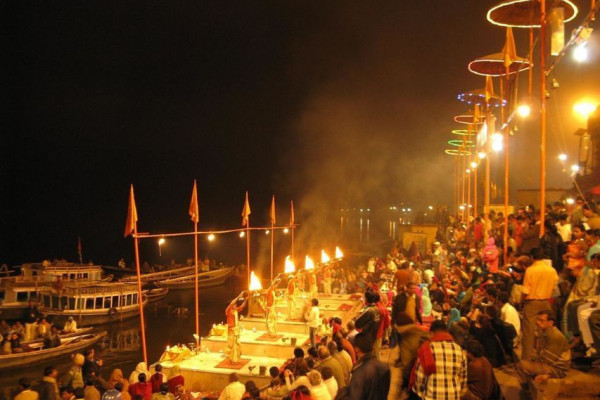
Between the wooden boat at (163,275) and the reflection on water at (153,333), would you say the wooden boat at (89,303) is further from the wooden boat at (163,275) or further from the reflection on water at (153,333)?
the wooden boat at (163,275)

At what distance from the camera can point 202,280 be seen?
168ft

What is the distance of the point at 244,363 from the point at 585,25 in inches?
470

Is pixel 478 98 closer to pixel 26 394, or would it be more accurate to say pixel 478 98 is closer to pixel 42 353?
pixel 26 394

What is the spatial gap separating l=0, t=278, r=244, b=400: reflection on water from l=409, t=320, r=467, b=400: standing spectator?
22836 millimetres

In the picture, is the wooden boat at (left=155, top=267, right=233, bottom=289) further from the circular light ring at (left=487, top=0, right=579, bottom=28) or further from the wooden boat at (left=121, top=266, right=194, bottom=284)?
the circular light ring at (left=487, top=0, right=579, bottom=28)

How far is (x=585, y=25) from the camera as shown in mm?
8656

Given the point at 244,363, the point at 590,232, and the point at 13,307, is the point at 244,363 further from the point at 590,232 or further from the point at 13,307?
the point at 13,307

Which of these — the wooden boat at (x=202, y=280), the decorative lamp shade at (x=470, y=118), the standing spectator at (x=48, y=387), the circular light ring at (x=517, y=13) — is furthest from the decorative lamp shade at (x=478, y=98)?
the wooden boat at (x=202, y=280)

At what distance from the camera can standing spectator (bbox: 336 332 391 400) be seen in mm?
4754

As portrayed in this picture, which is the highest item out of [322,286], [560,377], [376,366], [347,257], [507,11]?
[507,11]

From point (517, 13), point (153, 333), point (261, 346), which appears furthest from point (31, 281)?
point (517, 13)

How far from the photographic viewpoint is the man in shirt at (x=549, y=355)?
6.72m

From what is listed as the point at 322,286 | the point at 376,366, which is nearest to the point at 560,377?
the point at 376,366

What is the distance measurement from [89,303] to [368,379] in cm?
3546
